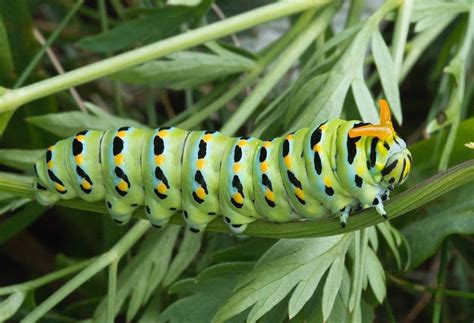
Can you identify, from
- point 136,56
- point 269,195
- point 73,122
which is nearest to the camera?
point 269,195

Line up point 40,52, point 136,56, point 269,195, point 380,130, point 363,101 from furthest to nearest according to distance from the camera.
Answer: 1. point 40,52
2. point 363,101
3. point 136,56
4. point 269,195
5. point 380,130

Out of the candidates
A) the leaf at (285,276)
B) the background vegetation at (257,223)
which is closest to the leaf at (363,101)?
the background vegetation at (257,223)

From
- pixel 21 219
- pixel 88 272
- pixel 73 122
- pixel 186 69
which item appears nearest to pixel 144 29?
pixel 186 69

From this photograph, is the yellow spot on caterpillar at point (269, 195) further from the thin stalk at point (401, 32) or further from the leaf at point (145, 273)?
the thin stalk at point (401, 32)

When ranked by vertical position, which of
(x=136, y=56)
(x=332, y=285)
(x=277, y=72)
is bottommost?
(x=332, y=285)

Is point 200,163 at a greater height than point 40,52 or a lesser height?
lesser

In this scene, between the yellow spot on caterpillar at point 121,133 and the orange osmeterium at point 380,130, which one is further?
the yellow spot on caterpillar at point 121,133

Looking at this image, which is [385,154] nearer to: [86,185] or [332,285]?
[332,285]
